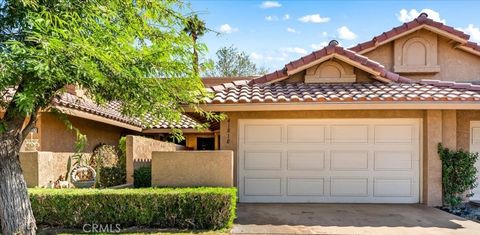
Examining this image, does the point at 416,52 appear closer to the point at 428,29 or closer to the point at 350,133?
the point at 428,29

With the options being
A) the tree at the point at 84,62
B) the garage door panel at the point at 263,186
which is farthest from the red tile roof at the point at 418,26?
the tree at the point at 84,62

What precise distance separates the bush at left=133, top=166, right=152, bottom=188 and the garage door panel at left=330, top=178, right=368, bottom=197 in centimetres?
625

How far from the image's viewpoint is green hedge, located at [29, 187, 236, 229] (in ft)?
29.6

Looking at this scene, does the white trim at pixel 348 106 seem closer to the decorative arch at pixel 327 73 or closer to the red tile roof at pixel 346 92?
the red tile roof at pixel 346 92

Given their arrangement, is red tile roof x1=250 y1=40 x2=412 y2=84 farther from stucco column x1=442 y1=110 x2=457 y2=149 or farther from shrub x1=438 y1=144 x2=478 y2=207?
shrub x1=438 y1=144 x2=478 y2=207

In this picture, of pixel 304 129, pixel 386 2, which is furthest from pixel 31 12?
pixel 386 2

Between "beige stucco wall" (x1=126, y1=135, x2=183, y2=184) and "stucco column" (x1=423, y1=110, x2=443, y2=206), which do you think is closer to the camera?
"stucco column" (x1=423, y1=110, x2=443, y2=206)

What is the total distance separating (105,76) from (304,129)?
302 inches

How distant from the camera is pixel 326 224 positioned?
955 centimetres

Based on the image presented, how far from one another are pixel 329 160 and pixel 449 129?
4.15m

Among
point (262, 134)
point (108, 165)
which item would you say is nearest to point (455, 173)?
point (262, 134)

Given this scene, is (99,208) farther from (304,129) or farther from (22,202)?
(304,129)

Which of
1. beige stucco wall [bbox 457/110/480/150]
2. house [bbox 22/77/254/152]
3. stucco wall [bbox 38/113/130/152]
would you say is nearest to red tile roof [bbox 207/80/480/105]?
beige stucco wall [bbox 457/110/480/150]

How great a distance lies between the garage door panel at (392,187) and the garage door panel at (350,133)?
153 centimetres
